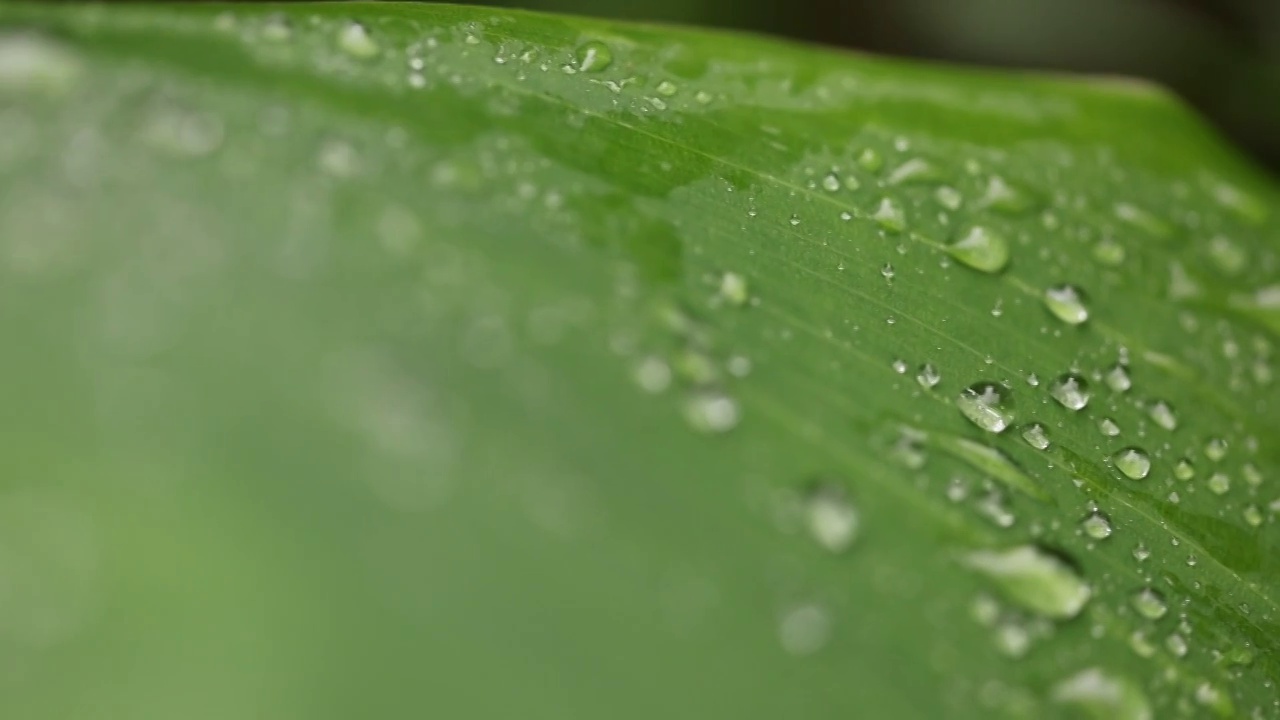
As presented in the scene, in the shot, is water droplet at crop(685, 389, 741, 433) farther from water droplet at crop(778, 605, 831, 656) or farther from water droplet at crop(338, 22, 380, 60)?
water droplet at crop(338, 22, 380, 60)

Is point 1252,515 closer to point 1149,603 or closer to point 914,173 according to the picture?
point 1149,603

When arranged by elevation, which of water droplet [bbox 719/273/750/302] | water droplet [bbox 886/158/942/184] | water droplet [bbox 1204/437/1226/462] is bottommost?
water droplet [bbox 1204/437/1226/462]

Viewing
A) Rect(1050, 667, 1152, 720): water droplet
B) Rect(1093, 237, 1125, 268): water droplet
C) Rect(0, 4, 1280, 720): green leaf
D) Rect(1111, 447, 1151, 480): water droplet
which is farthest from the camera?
Rect(1093, 237, 1125, 268): water droplet

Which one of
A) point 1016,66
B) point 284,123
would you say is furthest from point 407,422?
point 1016,66

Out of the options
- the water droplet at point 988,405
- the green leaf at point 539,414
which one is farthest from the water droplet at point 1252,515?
the water droplet at point 988,405

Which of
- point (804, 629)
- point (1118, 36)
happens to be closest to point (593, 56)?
point (804, 629)

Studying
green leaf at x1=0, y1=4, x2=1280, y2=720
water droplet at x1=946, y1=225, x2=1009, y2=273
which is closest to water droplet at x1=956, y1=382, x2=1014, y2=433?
green leaf at x1=0, y1=4, x2=1280, y2=720

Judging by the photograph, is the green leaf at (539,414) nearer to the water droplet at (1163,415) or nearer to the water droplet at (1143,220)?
the water droplet at (1163,415)
